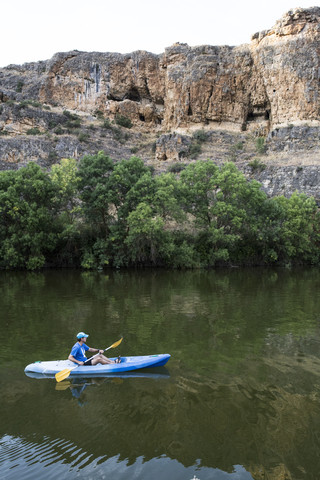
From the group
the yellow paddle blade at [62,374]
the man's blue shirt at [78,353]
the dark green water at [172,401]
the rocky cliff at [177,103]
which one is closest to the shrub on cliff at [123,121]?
the rocky cliff at [177,103]

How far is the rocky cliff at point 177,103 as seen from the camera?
54719mm

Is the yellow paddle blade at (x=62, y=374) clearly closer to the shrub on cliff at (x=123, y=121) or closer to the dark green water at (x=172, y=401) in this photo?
the dark green water at (x=172, y=401)

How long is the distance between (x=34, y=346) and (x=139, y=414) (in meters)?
4.94

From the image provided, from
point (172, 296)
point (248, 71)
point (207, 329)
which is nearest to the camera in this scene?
point (207, 329)

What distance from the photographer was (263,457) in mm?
5023

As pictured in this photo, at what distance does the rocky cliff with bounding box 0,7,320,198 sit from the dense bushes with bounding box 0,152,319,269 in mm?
12586

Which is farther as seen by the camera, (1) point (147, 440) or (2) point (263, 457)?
(1) point (147, 440)

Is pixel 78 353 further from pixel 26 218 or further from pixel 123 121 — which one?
pixel 123 121

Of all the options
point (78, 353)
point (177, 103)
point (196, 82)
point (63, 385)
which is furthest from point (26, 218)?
point (196, 82)

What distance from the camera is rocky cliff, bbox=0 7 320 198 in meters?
54.7

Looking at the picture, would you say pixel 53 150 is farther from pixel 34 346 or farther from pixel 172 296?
pixel 34 346

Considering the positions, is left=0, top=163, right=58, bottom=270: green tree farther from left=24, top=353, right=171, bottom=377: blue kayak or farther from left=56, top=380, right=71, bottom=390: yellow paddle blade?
left=56, top=380, right=71, bottom=390: yellow paddle blade

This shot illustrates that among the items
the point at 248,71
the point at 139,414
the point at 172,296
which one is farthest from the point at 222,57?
the point at 139,414

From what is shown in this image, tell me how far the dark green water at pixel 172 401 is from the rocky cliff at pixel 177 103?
128 feet
